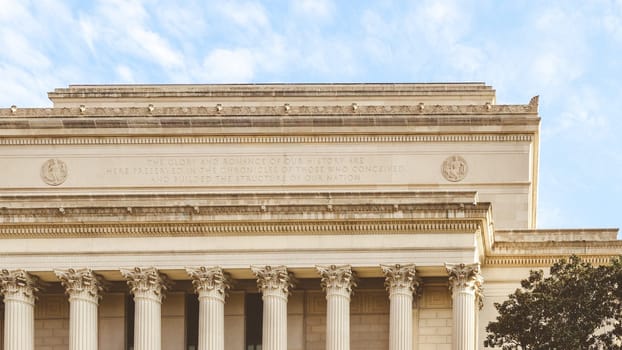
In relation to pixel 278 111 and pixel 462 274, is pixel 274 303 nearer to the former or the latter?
pixel 462 274

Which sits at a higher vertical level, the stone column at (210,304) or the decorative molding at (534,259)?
the decorative molding at (534,259)

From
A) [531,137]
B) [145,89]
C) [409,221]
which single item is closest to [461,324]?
[409,221]

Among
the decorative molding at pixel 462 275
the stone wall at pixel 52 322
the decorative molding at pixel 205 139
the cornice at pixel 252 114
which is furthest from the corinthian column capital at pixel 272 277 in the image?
the cornice at pixel 252 114

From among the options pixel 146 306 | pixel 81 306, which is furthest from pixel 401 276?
pixel 81 306

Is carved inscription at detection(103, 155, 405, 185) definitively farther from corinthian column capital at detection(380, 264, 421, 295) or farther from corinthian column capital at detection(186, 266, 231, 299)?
corinthian column capital at detection(380, 264, 421, 295)

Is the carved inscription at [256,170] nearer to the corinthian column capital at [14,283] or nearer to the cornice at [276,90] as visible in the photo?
the cornice at [276,90]

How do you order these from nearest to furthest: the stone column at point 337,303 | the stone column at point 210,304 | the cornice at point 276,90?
the stone column at point 337,303, the stone column at point 210,304, the cornice at point 276,90

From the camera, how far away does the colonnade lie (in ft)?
193

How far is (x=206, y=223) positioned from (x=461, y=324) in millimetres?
10970

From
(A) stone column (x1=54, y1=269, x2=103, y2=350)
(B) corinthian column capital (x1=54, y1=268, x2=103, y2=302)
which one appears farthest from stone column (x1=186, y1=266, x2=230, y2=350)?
(A) stone column (x1=54, y1=269, x2=103, y2=350)

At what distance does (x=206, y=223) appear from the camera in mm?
60000

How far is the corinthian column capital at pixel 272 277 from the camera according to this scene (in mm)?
59406

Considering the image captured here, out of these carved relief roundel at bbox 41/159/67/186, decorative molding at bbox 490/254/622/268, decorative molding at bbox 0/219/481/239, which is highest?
carved relief roundel at bbox 41/159/67/186

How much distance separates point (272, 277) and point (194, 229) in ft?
12.4
